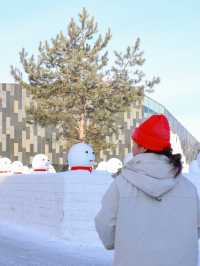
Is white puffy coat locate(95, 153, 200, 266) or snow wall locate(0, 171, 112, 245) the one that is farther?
snow wall locate(0, 171, 112, 245)

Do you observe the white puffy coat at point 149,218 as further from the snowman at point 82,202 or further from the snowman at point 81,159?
the snowman at point 81,159

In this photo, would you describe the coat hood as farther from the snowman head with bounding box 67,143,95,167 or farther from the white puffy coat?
the snowman head with bounding box 67,143,95,167

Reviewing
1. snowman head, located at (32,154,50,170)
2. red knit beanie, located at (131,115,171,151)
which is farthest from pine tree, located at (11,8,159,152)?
red knit beanie, located at (131,115,171,151)

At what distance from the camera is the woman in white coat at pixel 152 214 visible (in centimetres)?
265

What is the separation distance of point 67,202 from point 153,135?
280 inches

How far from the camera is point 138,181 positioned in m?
2.71

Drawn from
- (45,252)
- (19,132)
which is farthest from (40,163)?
(19,132)

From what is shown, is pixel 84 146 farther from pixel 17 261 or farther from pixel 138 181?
pixel 138 181

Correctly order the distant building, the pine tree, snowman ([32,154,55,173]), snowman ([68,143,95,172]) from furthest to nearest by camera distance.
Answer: the distant building
the pine tree
snowman ([32,154,55,173])
snowman ([68,143,95,172])

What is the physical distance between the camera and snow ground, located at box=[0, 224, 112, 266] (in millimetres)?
7973

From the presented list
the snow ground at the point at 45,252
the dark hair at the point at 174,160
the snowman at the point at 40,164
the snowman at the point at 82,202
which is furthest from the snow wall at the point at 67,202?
the dark hair at the point at 174,160

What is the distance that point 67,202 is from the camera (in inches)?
385

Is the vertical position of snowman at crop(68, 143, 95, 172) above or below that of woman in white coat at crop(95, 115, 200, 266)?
below

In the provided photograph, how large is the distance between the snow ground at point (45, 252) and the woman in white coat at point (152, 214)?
528cm
